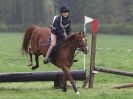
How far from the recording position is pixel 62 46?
13.0 m

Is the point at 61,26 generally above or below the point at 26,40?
above

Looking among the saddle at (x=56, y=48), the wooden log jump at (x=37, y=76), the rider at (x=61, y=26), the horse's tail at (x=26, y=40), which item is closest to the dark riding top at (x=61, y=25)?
the rider at (x=61, y=26)

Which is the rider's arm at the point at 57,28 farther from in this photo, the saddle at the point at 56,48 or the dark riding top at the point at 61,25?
the saddle at the point at 56,48

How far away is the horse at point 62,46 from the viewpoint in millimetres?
12405

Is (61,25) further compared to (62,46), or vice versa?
(62,46)

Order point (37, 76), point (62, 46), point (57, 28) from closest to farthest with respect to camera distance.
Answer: point (57, 28)
point (62, 46)
point (37, 76)

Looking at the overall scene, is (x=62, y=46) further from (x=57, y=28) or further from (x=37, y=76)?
(x=37, y=76)

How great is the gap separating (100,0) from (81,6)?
202 inches

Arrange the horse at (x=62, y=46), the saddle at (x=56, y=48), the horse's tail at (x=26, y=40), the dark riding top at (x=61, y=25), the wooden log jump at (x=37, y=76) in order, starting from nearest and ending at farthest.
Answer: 1. the horse at (x=62, y=46)
2. the dark riding top at (x=61, y=25)
3. the saddle at (x=56, y=48)
4. the wooden log jump at (x=37, y=76)
5. the horse's tail at (x=26, y=40)

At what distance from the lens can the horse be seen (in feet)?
40.7

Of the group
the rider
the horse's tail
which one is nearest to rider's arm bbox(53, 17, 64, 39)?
the rider

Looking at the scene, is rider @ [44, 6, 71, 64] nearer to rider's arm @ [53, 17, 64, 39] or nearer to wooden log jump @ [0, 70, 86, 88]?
rider's arm @ [53, 17, 64, 39]

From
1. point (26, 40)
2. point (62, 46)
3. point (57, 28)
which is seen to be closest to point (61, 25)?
point (57, 28)

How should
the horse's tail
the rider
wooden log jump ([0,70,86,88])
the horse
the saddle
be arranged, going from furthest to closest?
the horse's tail
wooden log jump ([0,70,86,88])
the saddle
the rider
the horse
